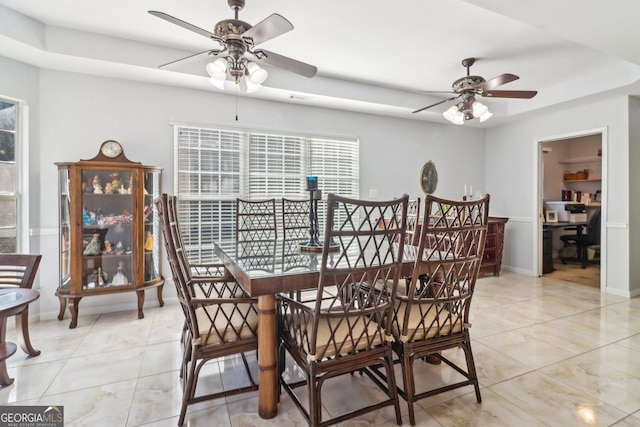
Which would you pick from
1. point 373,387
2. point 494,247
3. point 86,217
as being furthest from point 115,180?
point 494,247

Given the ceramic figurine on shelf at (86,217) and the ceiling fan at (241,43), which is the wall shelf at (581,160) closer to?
the ceiling fan at (241,43)

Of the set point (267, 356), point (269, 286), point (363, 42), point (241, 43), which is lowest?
point (267, 356)

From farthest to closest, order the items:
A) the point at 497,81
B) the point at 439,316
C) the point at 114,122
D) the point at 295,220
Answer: the point at 295,220 → the point at 114,122 → the point at 497,81 → the point at 439,316

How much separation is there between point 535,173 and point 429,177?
5.13ft

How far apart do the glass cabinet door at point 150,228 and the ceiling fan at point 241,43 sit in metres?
1.43

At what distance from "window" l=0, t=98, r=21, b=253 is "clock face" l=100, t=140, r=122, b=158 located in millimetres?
730

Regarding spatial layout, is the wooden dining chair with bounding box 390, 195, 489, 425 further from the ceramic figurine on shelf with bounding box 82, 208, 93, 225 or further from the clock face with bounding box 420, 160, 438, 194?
the clock face with bounding box 420, 160, 438, 194

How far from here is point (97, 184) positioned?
3051 millimetres

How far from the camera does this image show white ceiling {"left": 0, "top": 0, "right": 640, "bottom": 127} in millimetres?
2402

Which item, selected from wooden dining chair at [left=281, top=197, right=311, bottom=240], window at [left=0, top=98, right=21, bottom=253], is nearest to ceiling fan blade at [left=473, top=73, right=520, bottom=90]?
wooden dining chair at [left=281, top=197, right=311, bottom=240]

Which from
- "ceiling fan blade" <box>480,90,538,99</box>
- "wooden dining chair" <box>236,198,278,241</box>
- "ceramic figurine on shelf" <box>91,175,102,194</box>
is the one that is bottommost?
"wooden dining chair" <box>236,198,278,241</box>

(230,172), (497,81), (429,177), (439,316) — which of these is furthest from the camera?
(429,177)

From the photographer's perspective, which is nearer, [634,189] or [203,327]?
[203,327]

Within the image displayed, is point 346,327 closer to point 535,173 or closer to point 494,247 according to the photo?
point 494,247
